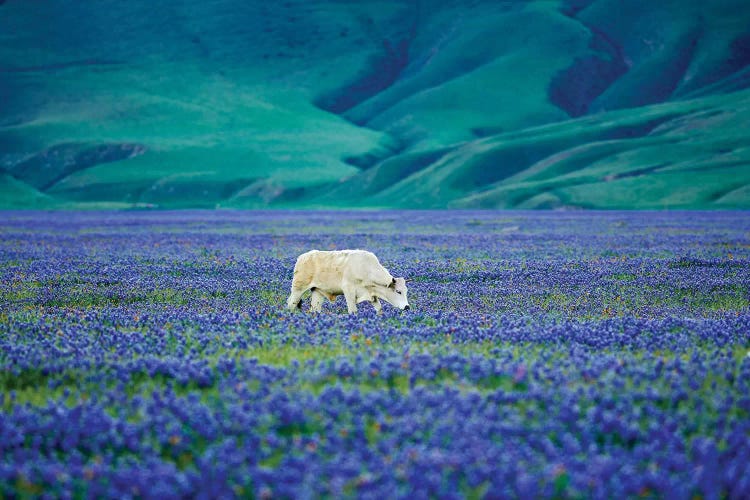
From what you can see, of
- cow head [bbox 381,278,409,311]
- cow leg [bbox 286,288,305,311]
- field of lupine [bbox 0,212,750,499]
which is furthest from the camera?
cow leg [bbox 286,288,305,311]

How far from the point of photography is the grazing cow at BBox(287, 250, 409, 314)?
1409 cm

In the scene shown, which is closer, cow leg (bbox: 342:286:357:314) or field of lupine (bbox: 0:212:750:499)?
field of lupine (bbox: 0:212:750:499)

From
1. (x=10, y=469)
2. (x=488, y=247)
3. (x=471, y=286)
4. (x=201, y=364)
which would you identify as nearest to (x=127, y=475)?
(x=10, y=469)

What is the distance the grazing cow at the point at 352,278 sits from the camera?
14.1 metres

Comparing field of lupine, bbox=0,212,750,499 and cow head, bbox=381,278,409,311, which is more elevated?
cow head, bbox=381,278,409,311

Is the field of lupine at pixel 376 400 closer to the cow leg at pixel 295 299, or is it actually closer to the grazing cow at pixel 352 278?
the grazing cow at pixel 352 278

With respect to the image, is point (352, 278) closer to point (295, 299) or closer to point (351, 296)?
point (351, 296)

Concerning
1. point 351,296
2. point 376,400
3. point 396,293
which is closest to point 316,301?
point 351,296

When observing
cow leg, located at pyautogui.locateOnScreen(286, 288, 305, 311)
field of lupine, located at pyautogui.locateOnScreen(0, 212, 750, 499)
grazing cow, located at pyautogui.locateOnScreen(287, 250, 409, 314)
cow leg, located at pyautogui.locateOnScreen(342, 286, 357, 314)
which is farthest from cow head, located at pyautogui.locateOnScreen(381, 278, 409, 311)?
cow leg, located at pyautogui.locateOnScreen(286, 288, 305, 311)

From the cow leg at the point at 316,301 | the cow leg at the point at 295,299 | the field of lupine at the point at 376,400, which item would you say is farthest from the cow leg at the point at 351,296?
the cow leg at the point at 295,299

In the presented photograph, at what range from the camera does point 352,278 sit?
556 inches

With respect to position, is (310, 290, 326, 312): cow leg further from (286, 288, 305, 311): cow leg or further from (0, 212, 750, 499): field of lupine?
(0, 212, 750, 499): field of lupine

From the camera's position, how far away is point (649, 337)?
11.5 m

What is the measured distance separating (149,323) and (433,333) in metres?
4.46
